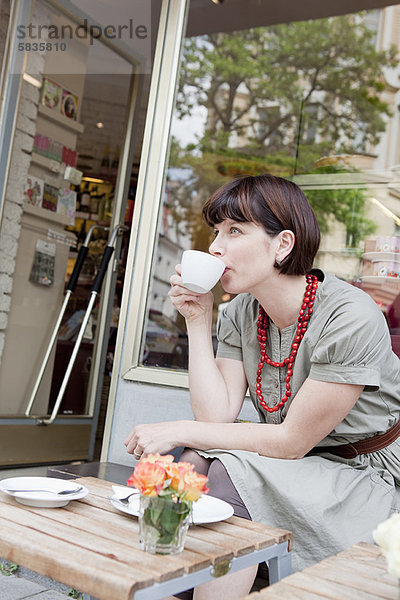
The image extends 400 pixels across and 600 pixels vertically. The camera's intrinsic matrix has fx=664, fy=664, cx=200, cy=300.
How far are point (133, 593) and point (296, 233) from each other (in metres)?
1.05

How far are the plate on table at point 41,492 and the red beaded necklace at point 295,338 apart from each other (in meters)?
0.59

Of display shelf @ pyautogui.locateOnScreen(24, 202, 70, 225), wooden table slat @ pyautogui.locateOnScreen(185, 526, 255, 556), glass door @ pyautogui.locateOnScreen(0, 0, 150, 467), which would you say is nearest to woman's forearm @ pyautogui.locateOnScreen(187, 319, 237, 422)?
wooden table slat @ pyautogui.locateOnScreen(185, 526, 255, 556)

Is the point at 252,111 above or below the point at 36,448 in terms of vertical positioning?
above

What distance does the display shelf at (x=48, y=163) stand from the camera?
3.93 m

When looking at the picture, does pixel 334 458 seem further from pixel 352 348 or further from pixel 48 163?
pixel 48 163

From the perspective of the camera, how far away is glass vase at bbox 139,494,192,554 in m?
1.01

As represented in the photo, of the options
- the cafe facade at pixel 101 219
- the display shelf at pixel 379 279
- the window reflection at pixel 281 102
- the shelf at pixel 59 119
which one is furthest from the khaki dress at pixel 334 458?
the window reflection at pixel 281 102

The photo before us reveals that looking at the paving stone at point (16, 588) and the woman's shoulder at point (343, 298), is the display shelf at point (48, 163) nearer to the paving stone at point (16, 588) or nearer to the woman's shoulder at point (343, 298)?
the paving stone at point (16, 588)

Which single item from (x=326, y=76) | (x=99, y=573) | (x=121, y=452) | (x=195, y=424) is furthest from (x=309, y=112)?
(x=99, y=573)

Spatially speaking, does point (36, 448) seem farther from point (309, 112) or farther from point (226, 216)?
point (309, 112)

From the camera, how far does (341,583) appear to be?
0.98 m

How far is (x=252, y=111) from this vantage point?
965 cm

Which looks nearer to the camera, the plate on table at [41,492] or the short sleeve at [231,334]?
the plate on table at [41,492]

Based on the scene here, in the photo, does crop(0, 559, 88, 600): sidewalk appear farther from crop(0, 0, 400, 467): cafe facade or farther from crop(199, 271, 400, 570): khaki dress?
crop(199, 271, 400, 570): khaki dress
